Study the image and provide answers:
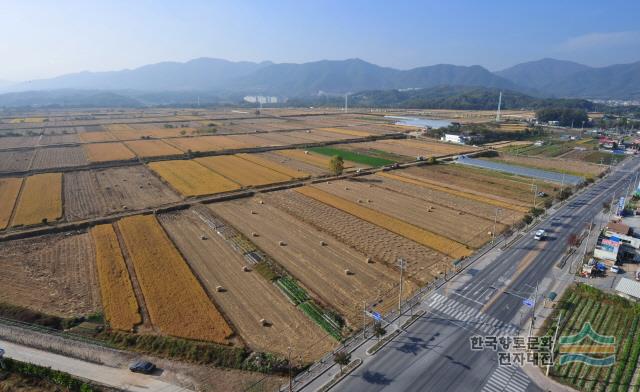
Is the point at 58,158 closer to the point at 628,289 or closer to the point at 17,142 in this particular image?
the point at 17,142

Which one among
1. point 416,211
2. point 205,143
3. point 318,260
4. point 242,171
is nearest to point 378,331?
point 318,260

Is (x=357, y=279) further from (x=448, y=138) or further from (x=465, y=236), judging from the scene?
(x=448, y=138)

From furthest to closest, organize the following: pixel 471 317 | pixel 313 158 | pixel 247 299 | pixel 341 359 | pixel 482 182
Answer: pixel 313 158, pixel 482 182, pixel 247 299, pixel 471 317, pixel 341 359

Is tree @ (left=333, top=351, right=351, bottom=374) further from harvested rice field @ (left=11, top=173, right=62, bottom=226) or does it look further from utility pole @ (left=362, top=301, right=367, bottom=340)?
harvested rice field @ (left=11, top=173, right=62, bottom=226)

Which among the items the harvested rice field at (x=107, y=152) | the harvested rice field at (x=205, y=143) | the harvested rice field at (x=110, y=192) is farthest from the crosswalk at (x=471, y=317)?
the harvested rice field at (x=107, y=152)

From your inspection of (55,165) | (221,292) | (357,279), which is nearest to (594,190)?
(357,279)

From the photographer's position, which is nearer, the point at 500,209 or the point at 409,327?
the point at 409,327
